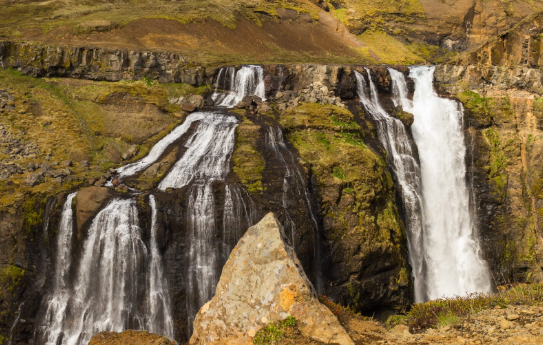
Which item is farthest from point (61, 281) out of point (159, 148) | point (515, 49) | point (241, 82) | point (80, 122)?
point (515, 49)

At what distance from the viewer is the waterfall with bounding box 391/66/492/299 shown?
23.2 metres

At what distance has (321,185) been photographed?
19.7 metres

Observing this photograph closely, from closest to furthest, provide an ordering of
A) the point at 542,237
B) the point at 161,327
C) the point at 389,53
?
the point at 161,327 → the point at 542,237 → the point at 389,53

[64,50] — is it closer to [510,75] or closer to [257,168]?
[257,168]

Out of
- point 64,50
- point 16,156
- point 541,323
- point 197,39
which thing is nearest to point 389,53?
point 197,39

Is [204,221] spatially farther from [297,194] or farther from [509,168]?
[509,168]

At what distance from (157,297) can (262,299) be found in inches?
385

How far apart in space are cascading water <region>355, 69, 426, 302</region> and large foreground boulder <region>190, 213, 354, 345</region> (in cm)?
1581

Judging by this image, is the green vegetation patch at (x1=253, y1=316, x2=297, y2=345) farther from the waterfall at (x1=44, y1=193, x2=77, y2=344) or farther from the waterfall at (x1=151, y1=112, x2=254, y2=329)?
the waterfall at (x1=44, y1=193, x2=77, y2=344)

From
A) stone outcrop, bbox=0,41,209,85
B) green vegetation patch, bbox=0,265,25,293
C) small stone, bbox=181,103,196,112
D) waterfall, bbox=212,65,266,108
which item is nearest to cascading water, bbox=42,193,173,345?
green vegetation patch, bbox=0,265,25,293

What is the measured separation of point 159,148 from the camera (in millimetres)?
23156

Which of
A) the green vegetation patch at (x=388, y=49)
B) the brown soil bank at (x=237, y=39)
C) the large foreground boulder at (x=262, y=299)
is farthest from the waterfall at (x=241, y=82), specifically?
the green vegetation patch at (x=388, y=49)

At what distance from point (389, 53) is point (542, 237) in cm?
3684

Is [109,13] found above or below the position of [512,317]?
above
